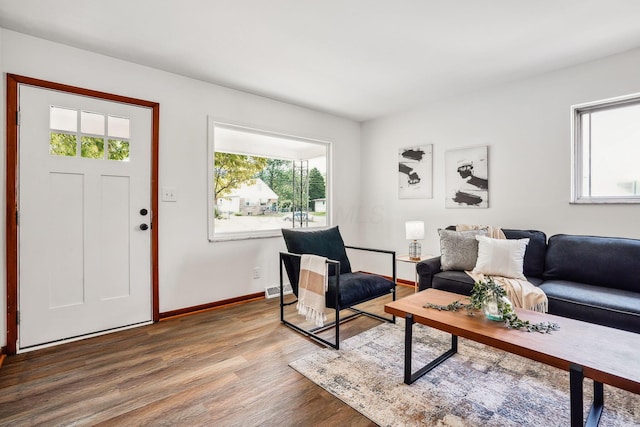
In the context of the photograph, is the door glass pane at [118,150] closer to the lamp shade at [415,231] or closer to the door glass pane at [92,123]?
the door glass pane at [92,123]

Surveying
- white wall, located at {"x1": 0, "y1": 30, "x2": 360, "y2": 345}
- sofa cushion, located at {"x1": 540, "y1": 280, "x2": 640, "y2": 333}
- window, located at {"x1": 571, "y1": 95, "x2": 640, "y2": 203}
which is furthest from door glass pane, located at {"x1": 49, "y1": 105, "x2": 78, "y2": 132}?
window, located at {"x1": 571, "y1": 95, "x2": 640, "y2": 203}

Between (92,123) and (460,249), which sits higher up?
(92,123)

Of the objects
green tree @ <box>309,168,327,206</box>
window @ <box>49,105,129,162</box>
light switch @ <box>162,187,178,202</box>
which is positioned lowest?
light switch @ <box>162,187,178,202</box>

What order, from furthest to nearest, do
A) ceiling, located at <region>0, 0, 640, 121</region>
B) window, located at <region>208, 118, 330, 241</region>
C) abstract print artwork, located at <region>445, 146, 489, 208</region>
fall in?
window, located at <region>208, 118, 330, 241</region> < abstract print artwork, located at <region>445, 146, 489, 208</region> < ceiling, located at <region>0, 0, 640, 121</region>

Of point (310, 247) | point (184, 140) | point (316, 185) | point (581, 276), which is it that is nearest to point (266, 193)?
point (316, 185)

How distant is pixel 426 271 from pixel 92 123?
3182mm

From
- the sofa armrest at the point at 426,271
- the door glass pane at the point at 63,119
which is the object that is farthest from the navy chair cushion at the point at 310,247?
the door glass pane at the point at 63,119

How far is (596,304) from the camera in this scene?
2016 mm

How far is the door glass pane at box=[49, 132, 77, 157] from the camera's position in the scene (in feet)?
7.77

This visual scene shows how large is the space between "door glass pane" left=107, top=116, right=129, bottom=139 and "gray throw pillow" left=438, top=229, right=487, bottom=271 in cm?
309

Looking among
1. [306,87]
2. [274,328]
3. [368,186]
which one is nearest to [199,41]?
[306,87]

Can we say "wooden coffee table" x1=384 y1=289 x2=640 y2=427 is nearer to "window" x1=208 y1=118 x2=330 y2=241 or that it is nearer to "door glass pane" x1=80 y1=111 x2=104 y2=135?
"window" x1=208 y1=118 x2=330 y2=241

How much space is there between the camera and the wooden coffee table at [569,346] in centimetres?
124

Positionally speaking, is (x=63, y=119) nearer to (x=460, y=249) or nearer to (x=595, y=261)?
(x=460, y=249)
